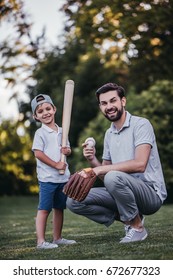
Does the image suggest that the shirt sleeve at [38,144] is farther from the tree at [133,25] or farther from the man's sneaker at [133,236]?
the tree at [133,25]

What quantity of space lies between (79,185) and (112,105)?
0.69 m

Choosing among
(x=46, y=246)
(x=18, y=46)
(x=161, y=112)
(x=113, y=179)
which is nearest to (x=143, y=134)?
(x=113, y=179)

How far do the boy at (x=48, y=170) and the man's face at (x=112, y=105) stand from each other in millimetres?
450

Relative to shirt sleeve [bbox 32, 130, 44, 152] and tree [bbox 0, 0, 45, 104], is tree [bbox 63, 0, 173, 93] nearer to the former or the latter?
tree [bbox 0, 0, 45, 104]

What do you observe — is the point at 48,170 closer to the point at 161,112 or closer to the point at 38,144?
the point at 38,144

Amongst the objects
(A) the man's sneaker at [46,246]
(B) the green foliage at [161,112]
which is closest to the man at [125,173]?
(A) the man's sneaker at [46,246]

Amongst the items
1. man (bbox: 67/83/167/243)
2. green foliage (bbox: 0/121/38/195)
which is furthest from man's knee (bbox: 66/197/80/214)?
green foliage (bbox: 0/121/38/195)

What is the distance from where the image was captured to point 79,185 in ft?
12.6

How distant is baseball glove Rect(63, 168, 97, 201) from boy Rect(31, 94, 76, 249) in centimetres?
32

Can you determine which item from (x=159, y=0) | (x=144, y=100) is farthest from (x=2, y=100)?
(x=159, y=0)

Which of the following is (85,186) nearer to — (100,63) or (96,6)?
(96,6)

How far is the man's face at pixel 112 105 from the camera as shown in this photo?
13.5ft

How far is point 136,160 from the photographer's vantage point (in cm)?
389
